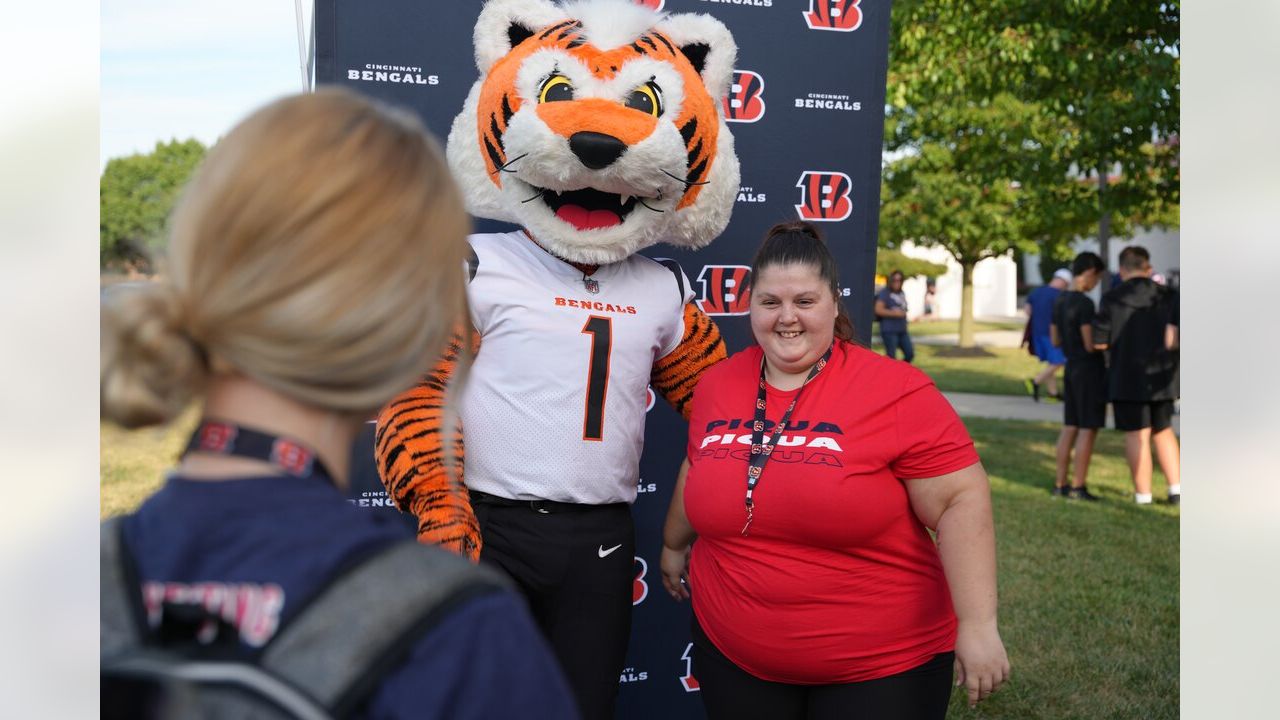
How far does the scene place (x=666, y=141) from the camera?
268cm

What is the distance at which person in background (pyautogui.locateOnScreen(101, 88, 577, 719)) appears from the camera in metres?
1.00

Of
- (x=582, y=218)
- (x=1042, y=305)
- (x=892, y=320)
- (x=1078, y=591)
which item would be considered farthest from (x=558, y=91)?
(x=892, y=320)

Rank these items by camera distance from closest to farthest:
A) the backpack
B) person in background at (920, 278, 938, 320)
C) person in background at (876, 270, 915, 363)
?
the backpack
person in background at (876, 270, 915, 363)
person in background at (920, 278, 938, 320)

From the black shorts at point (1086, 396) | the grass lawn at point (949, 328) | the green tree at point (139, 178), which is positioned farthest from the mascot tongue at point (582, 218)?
the green tree at point (139, 178)

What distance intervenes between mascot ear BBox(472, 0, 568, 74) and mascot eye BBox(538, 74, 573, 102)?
0.87 feet

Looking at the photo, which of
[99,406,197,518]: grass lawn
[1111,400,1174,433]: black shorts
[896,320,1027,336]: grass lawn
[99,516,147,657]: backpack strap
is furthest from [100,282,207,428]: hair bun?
[896,320,1027,336]: grass lawn

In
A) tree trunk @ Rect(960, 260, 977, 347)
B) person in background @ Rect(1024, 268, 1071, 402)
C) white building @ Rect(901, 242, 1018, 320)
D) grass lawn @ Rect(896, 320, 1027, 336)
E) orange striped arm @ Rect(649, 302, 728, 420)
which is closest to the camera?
orange striped arm @ Rect(649, 302, 728, 420)

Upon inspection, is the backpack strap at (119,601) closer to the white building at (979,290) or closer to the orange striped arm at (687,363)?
Result: the orange striped arm at (687,363)

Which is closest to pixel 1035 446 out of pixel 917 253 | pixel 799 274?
pixel 799 274

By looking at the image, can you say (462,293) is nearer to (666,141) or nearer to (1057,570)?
(666,141)

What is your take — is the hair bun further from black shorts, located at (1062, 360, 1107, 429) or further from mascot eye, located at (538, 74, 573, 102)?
black shorts, located at (1062, 360, 1107, 429)

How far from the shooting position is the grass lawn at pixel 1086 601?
465 cm

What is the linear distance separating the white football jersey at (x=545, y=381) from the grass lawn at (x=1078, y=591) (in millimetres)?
824
